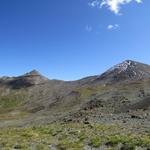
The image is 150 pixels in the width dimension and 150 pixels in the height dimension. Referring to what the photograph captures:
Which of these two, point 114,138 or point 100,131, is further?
point 100,131

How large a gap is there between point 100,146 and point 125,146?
8.20 ft

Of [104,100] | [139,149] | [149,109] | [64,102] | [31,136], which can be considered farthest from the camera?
[64,102]

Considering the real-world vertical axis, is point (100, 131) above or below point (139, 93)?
below

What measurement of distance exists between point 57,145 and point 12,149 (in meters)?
3.79

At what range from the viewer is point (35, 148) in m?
27.9

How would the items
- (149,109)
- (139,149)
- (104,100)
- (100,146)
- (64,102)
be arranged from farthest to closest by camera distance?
(64,102) → (104,100) → (149,109) → (100,146) → (139,149)

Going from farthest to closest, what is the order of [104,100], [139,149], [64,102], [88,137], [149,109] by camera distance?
[64,102] < [104,100] < [149,109] < [88,137] < [139,149]

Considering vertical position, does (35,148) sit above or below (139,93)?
below

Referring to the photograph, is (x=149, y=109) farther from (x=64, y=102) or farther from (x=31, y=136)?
(x=64, y=102)

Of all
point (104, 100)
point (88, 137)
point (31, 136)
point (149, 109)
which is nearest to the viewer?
point (88, 137)


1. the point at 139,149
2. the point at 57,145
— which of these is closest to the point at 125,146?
the point at 139,149

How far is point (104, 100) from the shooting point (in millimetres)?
100875

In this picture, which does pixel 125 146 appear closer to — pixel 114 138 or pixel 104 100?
pixel 114 138

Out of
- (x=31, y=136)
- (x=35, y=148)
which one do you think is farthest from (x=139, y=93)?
(x=35, y=148)
